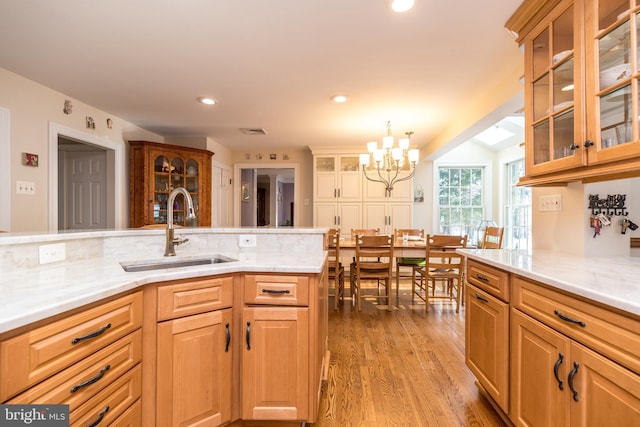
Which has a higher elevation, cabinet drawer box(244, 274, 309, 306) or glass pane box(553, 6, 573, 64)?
glass pane box(553, 6, 573, 64)

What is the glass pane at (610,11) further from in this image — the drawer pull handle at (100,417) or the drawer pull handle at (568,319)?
the drawer pull handle at (100,417)

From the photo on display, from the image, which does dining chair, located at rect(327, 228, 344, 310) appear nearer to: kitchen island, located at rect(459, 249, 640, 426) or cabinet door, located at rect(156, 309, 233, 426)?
kitchen island, located at rect(459, 249, 640, 426)

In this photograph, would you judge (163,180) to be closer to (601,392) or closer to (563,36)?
(563,36)

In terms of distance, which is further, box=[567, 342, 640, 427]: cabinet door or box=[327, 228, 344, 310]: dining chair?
box=[327, 228, 344, 310]: dining chair

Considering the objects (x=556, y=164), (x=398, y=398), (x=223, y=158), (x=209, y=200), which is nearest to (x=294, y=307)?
(x=398, y=398)

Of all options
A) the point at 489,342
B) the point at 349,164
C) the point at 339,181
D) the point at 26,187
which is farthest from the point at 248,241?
the point at 349,164

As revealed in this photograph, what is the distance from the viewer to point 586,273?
128cm

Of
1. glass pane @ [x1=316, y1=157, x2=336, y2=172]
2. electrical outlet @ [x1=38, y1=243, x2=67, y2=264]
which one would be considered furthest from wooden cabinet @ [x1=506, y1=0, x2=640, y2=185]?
glass pane @ [x1=316, y1=157, x2=336, y2=172]

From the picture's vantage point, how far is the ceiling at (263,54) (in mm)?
1854

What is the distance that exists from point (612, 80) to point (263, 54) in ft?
6.86

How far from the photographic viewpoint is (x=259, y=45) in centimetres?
222

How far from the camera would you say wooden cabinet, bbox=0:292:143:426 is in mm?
820

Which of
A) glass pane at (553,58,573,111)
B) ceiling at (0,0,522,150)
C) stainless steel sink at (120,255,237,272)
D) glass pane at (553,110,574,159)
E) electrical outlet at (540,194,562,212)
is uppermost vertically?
ceiling at (0,0,522,150)

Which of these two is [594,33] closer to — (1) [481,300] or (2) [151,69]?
(1) [481,300]
